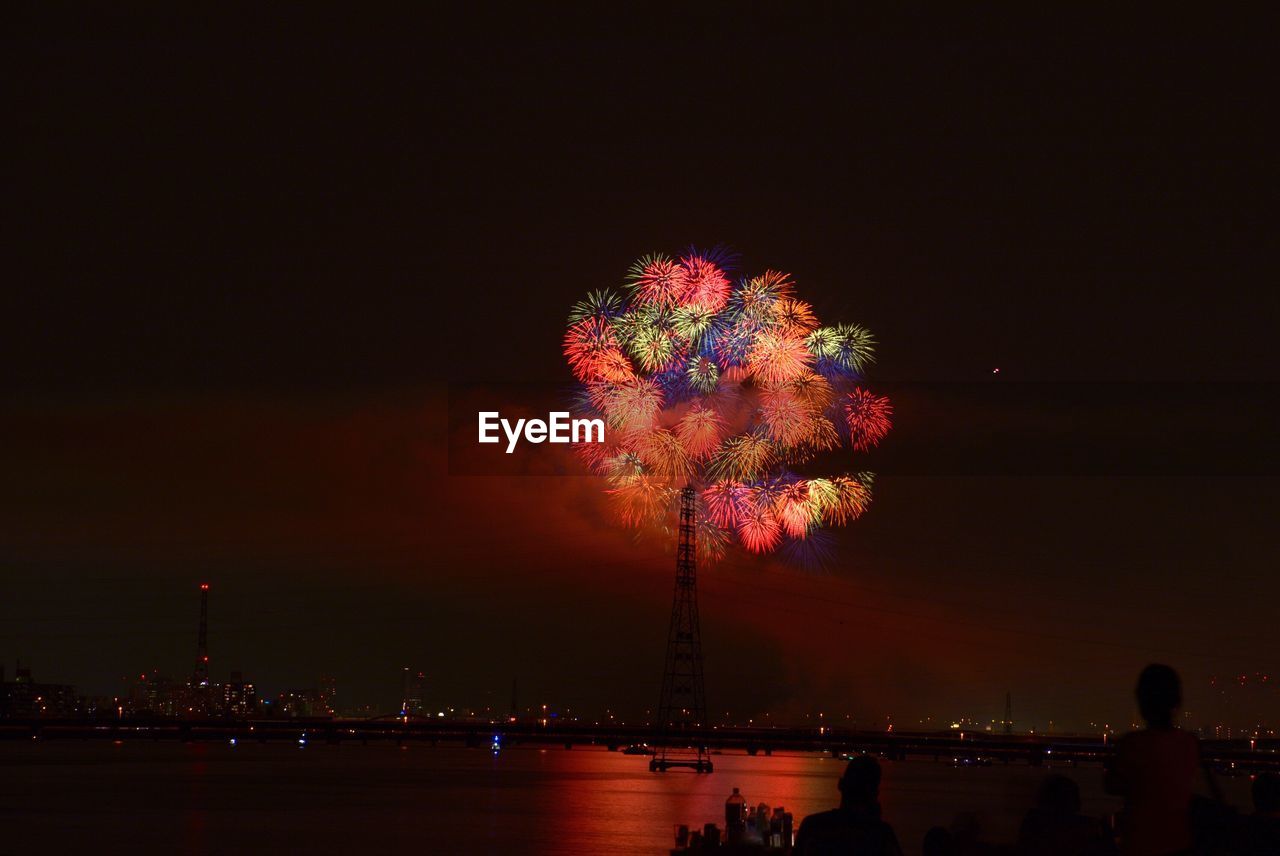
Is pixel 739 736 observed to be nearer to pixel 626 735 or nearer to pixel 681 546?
pixel 626 735

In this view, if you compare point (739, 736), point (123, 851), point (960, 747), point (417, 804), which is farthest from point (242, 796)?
point (960, 747)

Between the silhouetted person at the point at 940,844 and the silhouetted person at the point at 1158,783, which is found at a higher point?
the silhouetted person at the point at 1158,783

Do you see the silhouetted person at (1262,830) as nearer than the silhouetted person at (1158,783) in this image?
No

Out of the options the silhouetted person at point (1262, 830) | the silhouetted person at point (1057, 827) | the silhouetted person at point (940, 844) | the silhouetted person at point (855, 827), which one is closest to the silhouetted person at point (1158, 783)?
the silhouetted person at point (855, 827)

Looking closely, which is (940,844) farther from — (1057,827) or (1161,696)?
(1161,696)

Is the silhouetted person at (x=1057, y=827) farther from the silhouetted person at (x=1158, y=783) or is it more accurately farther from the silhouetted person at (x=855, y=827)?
the silhouetted person at (x=1158, y=783)

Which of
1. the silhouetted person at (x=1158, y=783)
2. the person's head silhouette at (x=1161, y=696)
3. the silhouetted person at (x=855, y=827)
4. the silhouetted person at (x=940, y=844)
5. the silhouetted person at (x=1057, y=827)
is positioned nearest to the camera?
the silhouetted person at (x=1158, y=783)

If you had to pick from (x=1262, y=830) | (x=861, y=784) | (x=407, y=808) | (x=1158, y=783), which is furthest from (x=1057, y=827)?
(x=407, y=808)
